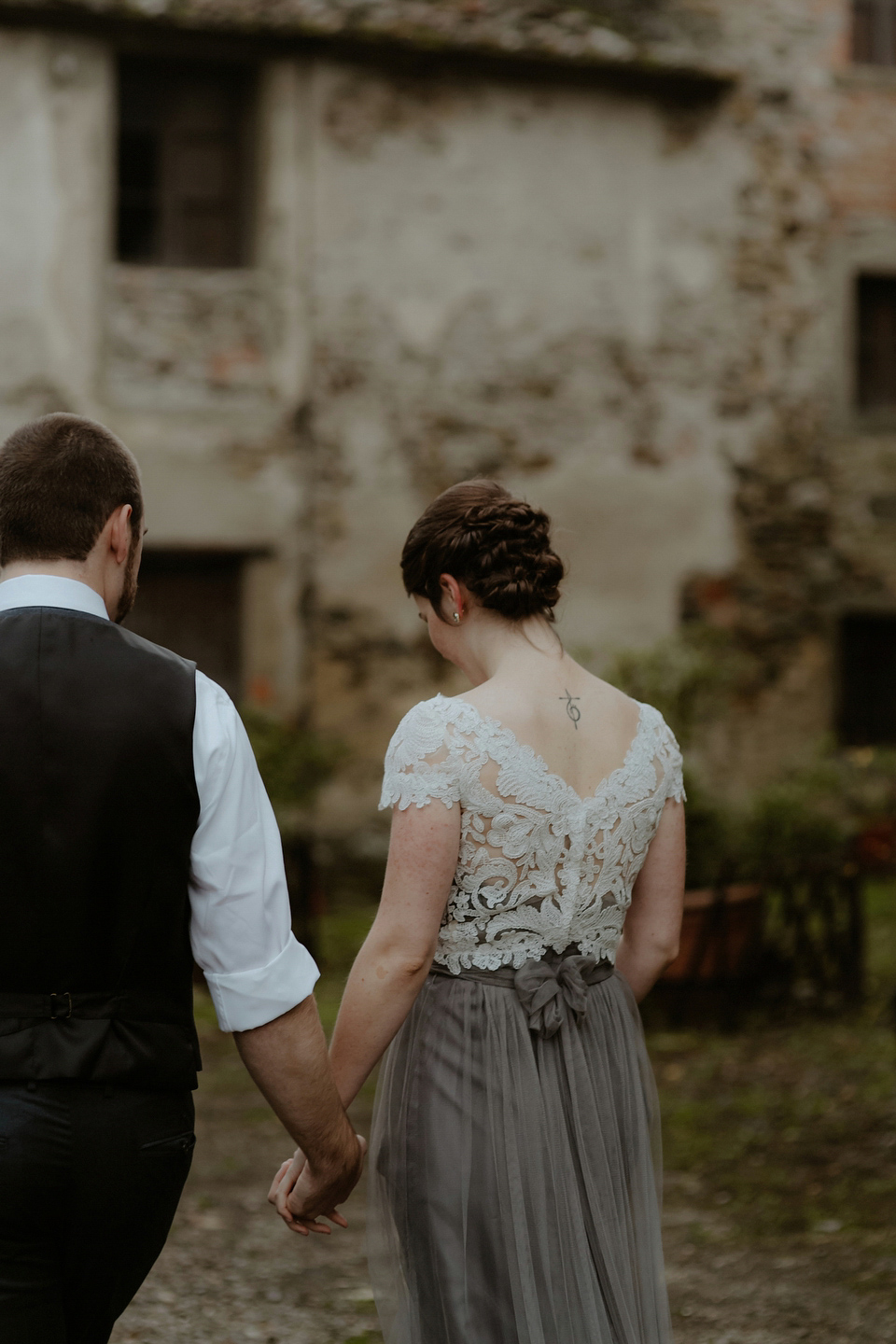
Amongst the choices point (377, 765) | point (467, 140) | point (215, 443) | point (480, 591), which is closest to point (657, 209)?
point (467, 140)

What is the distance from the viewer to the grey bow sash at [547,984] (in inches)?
102

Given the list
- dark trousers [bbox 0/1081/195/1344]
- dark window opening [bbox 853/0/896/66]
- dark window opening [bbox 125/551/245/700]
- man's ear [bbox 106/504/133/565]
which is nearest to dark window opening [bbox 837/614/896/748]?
dark window opening [bbox 853/0/896/66]

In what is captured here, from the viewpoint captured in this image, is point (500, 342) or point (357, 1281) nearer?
point (357, 1281)

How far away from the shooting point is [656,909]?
9.44ft

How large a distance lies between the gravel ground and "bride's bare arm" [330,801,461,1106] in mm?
1640

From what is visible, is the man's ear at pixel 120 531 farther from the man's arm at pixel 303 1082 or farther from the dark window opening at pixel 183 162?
the dark window opening at pixel 183 162

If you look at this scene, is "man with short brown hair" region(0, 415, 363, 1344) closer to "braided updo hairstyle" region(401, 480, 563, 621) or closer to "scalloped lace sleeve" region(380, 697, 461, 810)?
"scalloped lace sleeve" region(380, 697, 461, 810)

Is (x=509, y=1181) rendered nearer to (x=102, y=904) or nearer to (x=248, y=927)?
(x=248, y=927)

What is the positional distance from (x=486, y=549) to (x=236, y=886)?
2.50 feet

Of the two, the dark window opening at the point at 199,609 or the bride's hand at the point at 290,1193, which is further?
the dark window opening at the point at 199,609

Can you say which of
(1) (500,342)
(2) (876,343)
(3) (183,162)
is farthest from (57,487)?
(2) (876,343)

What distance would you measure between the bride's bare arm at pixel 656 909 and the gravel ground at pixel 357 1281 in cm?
141

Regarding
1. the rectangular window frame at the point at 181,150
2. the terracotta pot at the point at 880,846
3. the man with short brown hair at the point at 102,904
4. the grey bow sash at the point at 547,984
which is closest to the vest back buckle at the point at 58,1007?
the man with short brown hair at the point at 102,904

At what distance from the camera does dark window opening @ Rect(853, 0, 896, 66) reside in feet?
37.3
